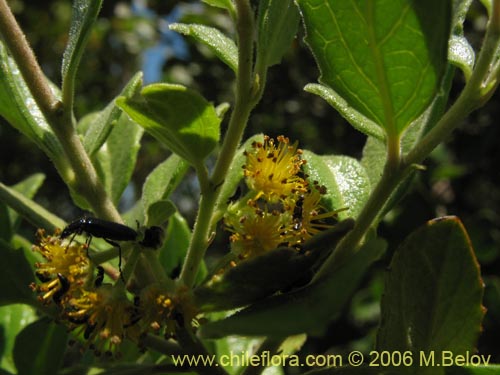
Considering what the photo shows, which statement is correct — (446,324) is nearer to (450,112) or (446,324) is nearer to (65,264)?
(450,112)

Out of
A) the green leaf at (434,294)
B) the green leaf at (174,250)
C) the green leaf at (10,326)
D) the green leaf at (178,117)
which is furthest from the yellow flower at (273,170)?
the green leaf at (10,326)

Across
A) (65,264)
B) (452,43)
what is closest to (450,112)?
(452,43)

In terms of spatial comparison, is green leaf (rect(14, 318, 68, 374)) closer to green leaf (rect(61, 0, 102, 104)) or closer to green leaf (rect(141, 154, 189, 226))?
green leaf (rect(141, 154, 189, 226))

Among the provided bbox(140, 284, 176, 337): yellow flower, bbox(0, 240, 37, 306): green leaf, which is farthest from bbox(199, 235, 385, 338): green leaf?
bbox(0, 240, 37, 306): green leaf

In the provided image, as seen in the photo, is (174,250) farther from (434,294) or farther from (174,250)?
(434,294)

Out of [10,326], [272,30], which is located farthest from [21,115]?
[10,326]
